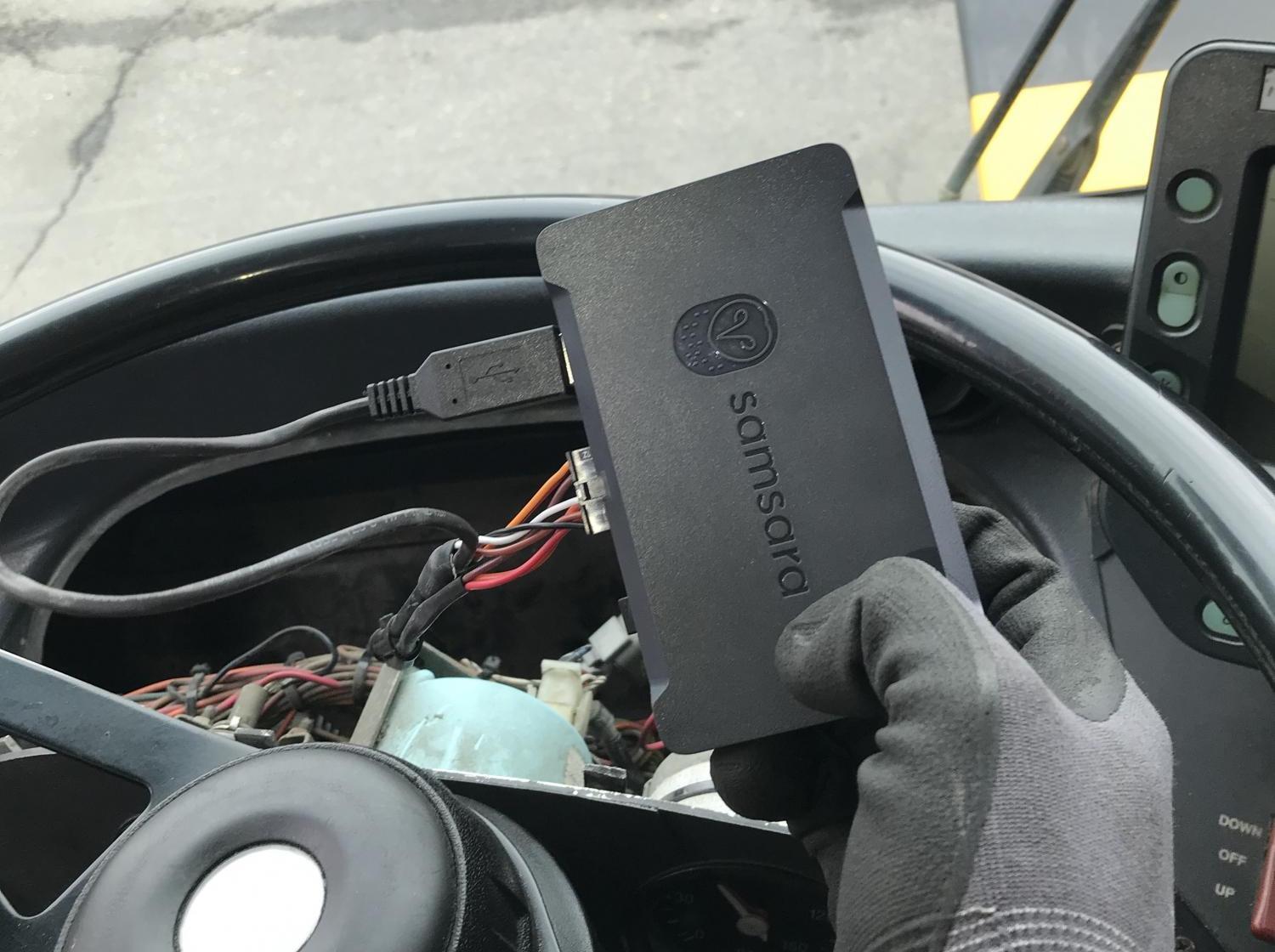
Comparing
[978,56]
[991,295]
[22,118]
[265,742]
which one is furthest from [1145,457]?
[22,118]

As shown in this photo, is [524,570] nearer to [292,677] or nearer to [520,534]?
[520,534]

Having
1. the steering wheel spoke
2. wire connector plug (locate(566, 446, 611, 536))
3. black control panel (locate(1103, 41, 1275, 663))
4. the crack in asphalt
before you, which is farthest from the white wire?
the crack in asphalt

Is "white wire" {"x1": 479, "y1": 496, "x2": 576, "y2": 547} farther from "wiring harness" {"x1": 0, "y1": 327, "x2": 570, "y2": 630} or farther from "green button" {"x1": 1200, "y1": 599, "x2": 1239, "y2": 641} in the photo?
"green button" {"x1": 1200, "y1": 599, "x2": 1239, "y2": 641}

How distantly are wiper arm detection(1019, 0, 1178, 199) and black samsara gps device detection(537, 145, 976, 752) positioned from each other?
0.67m

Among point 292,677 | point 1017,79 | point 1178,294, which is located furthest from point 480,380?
point 1017,79

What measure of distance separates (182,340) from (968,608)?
624mm

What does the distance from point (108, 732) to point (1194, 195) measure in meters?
0.69

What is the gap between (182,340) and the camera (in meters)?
0.81

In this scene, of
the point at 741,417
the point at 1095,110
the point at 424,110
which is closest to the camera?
the point at 741,417

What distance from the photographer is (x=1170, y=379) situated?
0.67m

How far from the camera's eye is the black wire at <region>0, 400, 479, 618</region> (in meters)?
0.63

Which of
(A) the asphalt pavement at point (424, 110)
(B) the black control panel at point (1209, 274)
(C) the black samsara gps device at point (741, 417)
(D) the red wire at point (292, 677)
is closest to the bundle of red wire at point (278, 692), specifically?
(D) the red wire at point (292, 677)

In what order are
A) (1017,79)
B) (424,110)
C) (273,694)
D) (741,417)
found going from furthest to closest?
(424,110) → (1017,79) → (273,694) → (741,417)

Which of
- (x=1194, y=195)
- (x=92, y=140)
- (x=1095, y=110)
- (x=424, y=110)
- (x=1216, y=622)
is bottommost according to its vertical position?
(x=1216, y=622)
